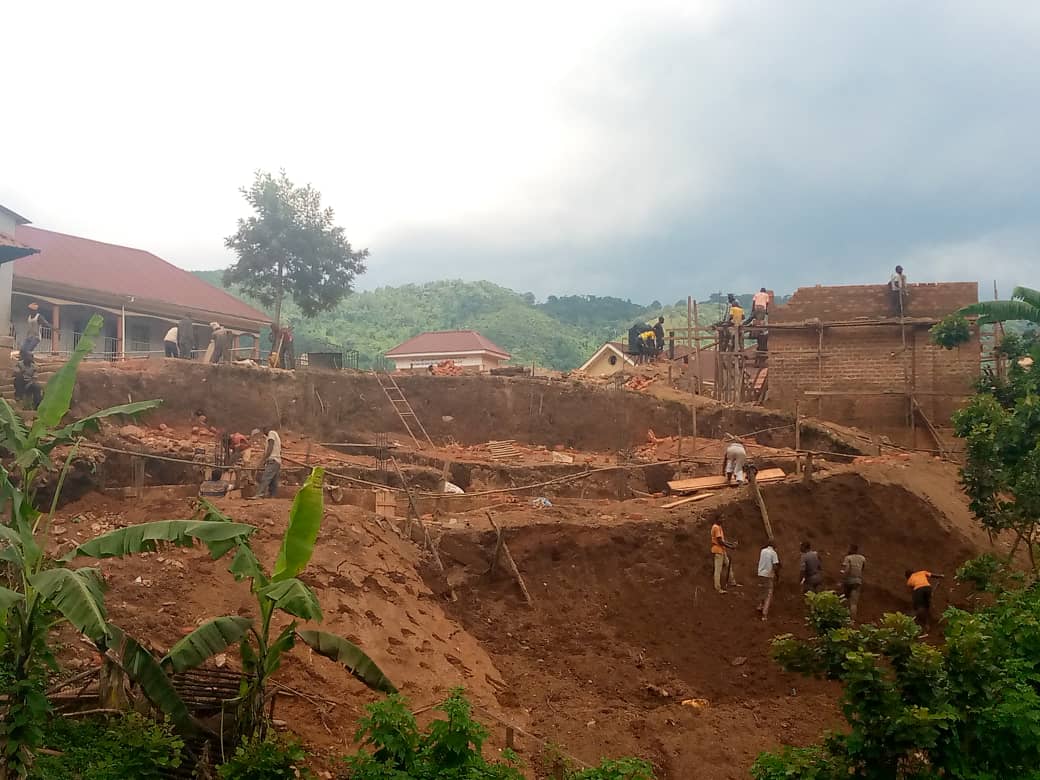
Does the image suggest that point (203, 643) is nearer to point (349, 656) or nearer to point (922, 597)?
point (349, 656)

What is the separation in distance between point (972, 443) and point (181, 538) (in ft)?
36.0

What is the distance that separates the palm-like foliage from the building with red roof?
68.1 feet

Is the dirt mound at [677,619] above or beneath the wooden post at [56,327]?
beneath

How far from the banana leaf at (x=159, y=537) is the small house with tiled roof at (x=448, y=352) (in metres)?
30.5

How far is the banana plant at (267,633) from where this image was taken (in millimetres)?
7207

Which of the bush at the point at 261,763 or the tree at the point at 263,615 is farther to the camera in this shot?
the tree at the point at 263,615

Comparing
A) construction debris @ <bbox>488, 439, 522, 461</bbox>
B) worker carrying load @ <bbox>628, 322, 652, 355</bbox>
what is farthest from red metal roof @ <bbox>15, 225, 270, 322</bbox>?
worker carrying load @ <bbox>628, 322, 652, 355</bbox>

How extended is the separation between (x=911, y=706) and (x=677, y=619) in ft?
25.1

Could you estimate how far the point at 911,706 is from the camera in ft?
20.6

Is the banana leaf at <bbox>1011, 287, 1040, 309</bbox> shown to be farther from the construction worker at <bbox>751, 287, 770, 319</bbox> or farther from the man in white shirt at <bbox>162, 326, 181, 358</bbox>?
the man in white shirt at <bbox>162, 326, 181, 358</bbox>

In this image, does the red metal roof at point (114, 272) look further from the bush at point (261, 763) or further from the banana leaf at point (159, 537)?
the bush at point (261, 763)

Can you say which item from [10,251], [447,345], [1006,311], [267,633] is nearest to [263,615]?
[267,633]

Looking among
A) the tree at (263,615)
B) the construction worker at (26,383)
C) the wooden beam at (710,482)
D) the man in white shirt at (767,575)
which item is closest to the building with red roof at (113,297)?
the construction worker at (26,383)

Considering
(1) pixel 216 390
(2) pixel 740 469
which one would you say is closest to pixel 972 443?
(2) pixel 740 469
